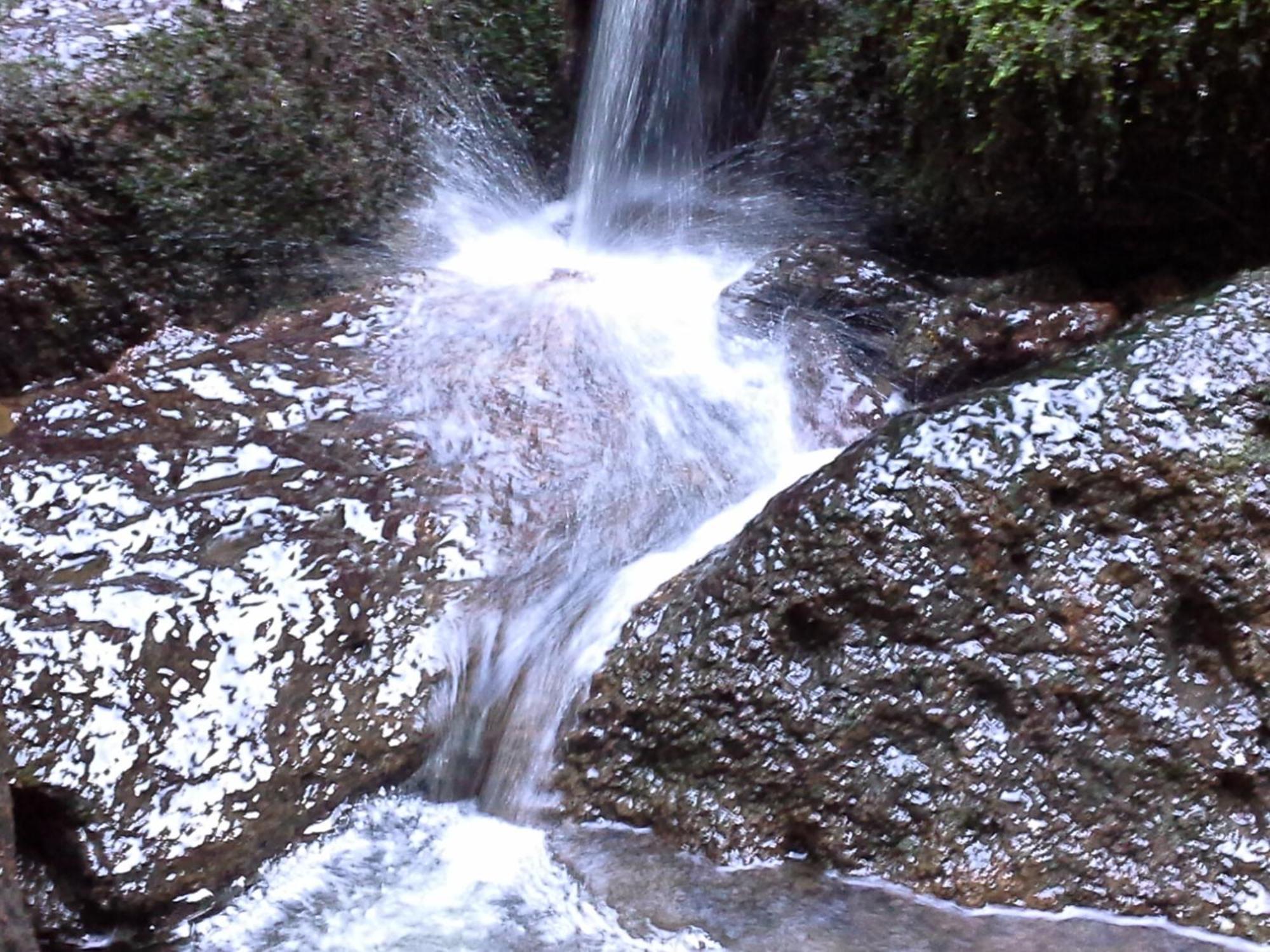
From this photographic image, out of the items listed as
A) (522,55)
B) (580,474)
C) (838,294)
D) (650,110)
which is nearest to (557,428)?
(580,474)

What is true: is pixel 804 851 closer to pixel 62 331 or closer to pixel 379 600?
pixel 379 600

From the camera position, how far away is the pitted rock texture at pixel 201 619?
223 cm

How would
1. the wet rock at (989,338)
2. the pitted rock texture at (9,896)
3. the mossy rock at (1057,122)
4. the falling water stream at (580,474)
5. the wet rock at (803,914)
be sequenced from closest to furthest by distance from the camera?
the pitted rock texture at (9,896) → the wet rock at (803,914) → the falling water stream at (580,474) → the mossy rock at (1057,122) → the wet rock at (989,338)

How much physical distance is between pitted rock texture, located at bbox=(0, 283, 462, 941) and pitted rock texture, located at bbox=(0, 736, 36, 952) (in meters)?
0.44

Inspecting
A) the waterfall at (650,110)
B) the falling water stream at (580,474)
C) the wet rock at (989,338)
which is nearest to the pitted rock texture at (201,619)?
the falling water stream at (580,474)

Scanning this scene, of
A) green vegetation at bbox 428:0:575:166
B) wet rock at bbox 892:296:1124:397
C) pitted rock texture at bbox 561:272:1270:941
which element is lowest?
pitted rock texture at bbox 561:272:1270:941

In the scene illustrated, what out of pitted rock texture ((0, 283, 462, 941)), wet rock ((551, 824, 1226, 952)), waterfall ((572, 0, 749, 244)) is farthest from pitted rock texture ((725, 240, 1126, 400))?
wet rock ((551, 824, 1226, 952))

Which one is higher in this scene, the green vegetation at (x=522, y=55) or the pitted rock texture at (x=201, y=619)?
the green vegetation at (x=522, y=55)

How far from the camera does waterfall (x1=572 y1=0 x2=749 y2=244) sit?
15.3ft

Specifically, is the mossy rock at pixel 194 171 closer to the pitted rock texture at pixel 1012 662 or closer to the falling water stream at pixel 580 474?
the falling water stream at pixel 580 474

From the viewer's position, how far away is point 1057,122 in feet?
10.4

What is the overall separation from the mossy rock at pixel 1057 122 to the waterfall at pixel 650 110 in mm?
669

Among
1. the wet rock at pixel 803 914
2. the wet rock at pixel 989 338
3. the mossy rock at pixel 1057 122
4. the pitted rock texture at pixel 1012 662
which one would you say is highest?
the mossy rock at pixel 1057 122

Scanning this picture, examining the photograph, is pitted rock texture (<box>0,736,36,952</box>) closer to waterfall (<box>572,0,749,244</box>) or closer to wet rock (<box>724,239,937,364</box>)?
wet rock (<box>724,239,937,364</box>)
